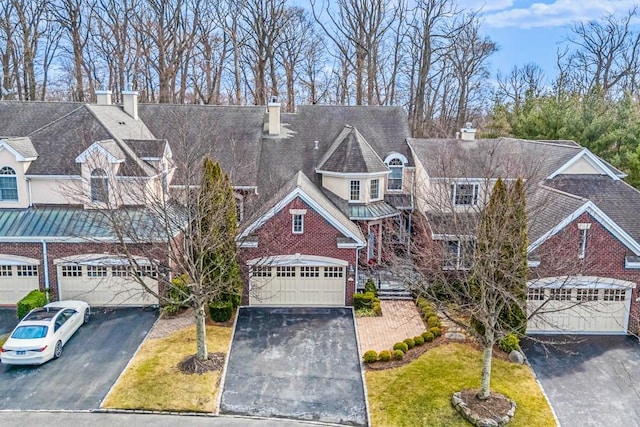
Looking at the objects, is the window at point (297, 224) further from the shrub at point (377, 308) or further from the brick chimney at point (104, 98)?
the brick chimney at point (104, 98)

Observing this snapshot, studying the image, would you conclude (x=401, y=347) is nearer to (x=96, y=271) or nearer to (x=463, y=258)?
(x=463, y=258)

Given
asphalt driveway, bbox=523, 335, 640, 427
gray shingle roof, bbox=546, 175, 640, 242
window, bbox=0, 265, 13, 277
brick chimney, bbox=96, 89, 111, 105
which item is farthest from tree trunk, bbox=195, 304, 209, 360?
brick chimney, bbox=96, 89, 111, 105

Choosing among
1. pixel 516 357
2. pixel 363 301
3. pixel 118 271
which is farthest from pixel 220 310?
pixel 516 357

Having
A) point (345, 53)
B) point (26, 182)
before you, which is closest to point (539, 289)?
point (26, 182)

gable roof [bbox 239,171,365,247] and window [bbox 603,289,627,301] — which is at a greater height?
gable roof [bbox 239,171,365,247]

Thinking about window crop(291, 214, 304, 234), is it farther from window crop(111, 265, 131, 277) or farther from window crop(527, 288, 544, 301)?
window crop(527, 288, 544, 301)
